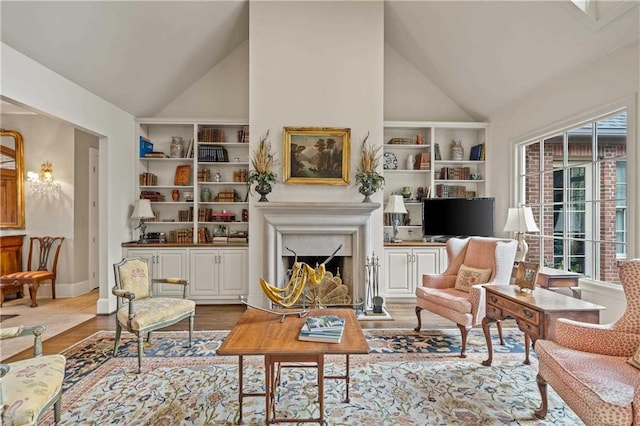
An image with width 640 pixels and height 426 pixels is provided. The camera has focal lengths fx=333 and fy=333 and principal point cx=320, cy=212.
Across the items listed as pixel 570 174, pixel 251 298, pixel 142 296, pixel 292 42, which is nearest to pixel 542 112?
pixel 570 174

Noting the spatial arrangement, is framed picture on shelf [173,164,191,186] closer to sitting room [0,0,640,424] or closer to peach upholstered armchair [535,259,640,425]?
sitting room [0,0,640,424]

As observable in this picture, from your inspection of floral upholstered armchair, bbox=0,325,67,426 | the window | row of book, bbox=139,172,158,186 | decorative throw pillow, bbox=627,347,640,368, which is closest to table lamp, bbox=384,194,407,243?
the window

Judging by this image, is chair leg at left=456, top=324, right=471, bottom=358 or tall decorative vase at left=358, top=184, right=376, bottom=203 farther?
tall decorative vase at left=358, top=184, right=376, bottom=203

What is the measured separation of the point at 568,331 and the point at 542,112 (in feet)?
10.2

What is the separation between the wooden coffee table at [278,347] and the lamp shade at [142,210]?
3228 mm

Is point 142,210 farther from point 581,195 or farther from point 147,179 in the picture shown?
point 581,195

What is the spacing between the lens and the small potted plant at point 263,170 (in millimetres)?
4375

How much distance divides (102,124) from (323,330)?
13.6 feet

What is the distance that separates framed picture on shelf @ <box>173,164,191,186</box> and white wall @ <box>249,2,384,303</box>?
1437mm

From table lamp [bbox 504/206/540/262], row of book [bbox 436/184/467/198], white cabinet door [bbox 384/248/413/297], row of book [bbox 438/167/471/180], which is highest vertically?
row of book [bbox 438/167/471/180]

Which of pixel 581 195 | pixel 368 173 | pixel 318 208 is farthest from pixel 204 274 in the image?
pixel 581 195

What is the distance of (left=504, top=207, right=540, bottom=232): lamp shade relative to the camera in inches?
145

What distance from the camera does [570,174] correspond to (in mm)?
3904

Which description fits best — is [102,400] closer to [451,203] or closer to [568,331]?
[568,331]
